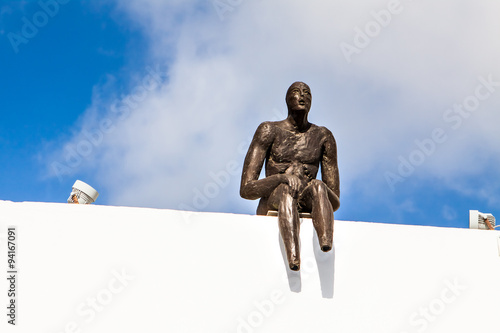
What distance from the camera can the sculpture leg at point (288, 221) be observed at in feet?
16.0

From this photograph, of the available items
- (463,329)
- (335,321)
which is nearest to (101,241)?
(335,321)

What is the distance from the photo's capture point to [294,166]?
5.79 meters

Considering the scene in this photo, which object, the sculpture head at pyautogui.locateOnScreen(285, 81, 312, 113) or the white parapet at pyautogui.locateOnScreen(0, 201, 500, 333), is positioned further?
the sculpture head at pyautogui.locateOnScreen(285, 81, 312, 113)

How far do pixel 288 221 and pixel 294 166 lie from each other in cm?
84

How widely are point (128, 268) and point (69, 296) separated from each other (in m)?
0.44

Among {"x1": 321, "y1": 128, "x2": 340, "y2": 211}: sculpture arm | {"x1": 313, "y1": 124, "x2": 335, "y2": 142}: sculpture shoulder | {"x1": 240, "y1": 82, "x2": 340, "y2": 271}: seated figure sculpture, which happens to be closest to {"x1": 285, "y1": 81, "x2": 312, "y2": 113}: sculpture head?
{"x1": 240, "y1": 82, "x2": 340, "y2": 271}: seated figure sculpture

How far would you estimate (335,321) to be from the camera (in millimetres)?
5020

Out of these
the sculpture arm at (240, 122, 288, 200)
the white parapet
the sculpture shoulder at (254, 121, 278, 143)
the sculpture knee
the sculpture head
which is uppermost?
the sculpture head

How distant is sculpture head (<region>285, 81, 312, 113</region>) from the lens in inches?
234

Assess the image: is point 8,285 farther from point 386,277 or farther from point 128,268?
point 386,277

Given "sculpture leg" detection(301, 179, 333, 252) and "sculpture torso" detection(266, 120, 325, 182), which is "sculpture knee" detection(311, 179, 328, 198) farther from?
"sculpture torso" detection(266, 120, 325, 182)

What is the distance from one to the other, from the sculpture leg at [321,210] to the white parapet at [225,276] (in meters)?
0.21

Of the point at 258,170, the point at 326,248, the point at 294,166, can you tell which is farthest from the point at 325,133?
the point at 326,248

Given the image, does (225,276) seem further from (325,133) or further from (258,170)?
(325,133)
